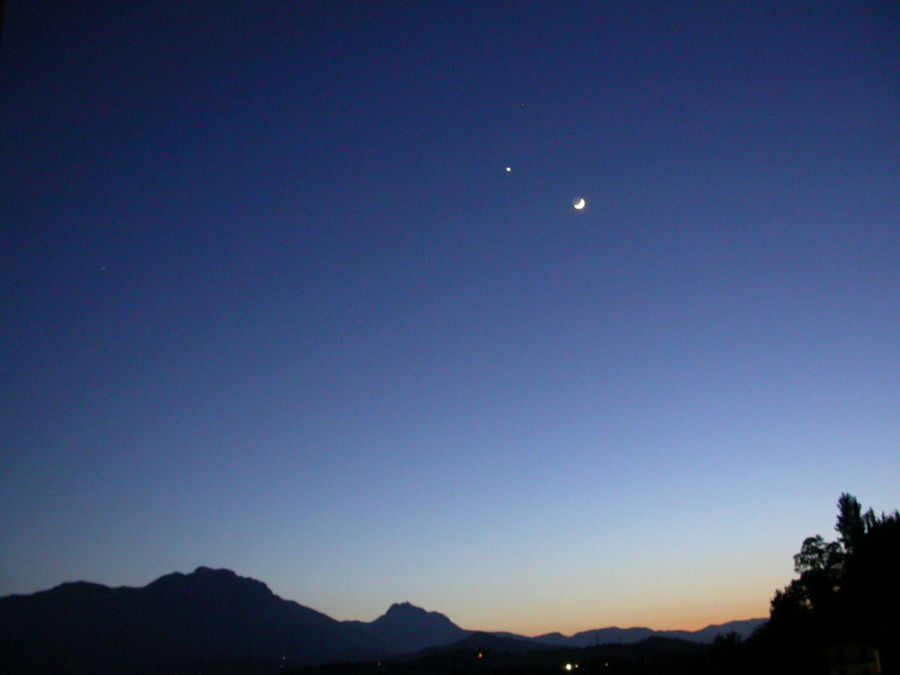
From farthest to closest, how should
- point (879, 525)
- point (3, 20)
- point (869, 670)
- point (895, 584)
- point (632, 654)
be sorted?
point (632, 654), point (879, 525), point (895, 584), point (869, 670), point (3, 20)

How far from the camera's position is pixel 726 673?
227 feet

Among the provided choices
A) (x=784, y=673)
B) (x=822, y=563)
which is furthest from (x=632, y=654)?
(x=784, y=673)

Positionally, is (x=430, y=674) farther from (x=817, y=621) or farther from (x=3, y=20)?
Answer: (x=3, y=20)

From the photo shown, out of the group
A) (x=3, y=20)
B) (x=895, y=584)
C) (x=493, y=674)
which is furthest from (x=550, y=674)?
(x=3, y=20)

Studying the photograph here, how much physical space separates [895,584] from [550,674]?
375ft

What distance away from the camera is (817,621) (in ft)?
215

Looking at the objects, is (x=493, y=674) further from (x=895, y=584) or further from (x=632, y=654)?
(x=895, y=584)

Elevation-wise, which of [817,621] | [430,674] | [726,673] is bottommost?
[430,674]

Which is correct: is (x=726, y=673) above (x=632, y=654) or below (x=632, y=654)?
above

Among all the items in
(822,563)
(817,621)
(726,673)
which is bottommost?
(726,673)

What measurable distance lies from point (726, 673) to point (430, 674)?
5959 inches

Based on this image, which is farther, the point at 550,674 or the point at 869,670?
the point at 550,674

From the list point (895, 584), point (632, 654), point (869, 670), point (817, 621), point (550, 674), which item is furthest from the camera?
point (632, 654)

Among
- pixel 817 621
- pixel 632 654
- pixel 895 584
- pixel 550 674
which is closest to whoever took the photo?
pixel 895 584
